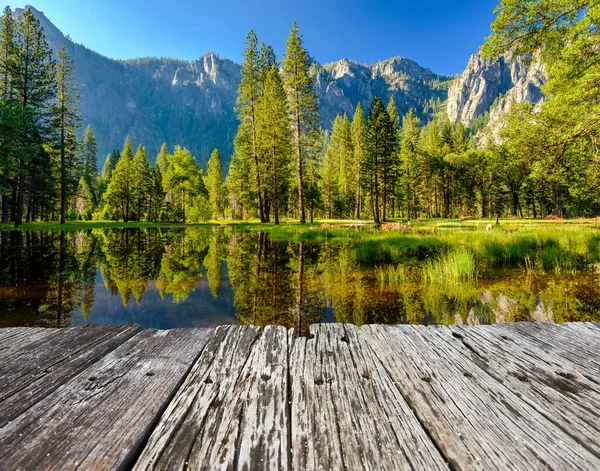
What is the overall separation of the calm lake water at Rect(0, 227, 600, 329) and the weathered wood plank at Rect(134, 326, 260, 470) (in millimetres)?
2476

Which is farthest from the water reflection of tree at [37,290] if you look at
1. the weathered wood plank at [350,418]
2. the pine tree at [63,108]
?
the pine tree at [63,108]

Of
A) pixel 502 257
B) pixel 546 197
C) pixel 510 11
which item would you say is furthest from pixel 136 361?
pixel 546 197

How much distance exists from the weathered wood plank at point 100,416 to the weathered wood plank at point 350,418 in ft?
2.16

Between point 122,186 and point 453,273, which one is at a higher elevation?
point 122,186

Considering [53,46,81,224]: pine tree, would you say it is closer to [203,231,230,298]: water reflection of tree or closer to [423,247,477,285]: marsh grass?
[203,231,230,298]: water reflection of tree

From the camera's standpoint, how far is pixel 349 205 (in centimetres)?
6256

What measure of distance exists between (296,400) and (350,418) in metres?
0.28

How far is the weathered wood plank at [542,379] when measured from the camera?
1249mm

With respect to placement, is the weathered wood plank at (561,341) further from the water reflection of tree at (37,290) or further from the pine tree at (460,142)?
the pine tree at (460,142)

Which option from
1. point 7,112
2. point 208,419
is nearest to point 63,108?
point 7,112

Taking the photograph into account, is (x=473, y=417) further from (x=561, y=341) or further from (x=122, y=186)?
(x=122, y=186)

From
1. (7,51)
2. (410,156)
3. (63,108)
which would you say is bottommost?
(63,108)

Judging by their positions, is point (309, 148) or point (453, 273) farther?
point (309, 148)

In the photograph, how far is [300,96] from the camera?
2672 centimetres
